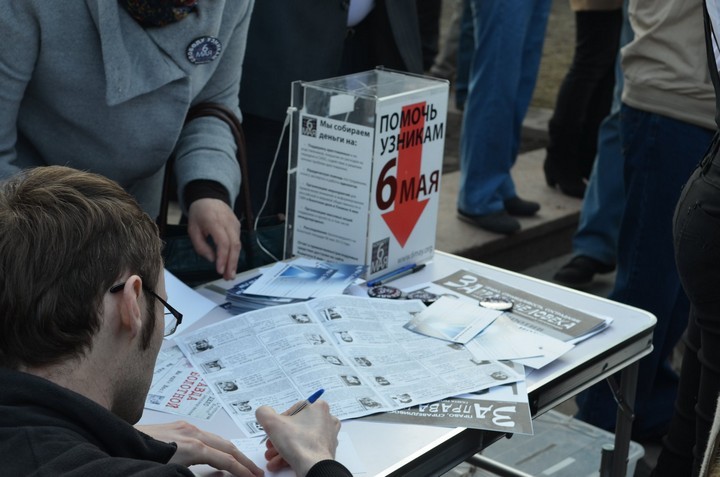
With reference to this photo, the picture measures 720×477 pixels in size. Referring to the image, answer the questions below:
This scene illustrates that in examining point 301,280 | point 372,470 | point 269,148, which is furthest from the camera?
point 269,148

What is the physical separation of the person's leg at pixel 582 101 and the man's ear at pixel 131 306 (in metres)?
3.51

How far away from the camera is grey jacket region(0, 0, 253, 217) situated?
1.75 metres

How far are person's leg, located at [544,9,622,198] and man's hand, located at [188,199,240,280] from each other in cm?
280

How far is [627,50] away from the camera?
2.47m

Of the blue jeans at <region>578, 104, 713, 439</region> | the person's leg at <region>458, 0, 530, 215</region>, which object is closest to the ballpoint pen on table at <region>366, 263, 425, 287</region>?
the blue jeans at <region>578, 104, 713, 439</region>

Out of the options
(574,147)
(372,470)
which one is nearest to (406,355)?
(372,470)

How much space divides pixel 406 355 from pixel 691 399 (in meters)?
0.82

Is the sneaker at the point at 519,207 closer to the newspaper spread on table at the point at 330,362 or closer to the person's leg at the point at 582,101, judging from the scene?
the person's leg at the point at 582,101

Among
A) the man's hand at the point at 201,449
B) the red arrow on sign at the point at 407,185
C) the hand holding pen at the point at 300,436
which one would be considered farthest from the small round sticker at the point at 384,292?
the man's hand at the point at 201,449

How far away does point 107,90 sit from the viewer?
181cm

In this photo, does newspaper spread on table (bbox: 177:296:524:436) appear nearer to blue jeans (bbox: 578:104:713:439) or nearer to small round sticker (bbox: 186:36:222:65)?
small round sticker (bbox: 186:36:222:65)

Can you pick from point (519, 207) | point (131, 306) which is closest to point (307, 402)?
point (131, 306)

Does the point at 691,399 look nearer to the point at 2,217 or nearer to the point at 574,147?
the point at 2,217

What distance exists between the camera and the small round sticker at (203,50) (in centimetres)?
192
